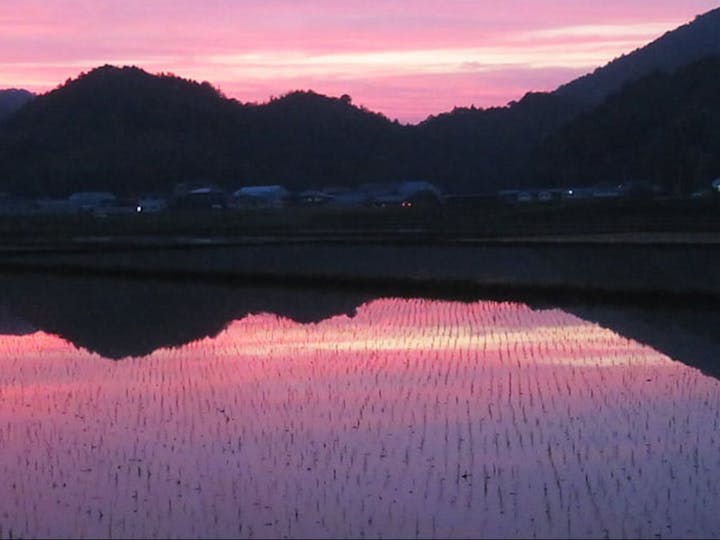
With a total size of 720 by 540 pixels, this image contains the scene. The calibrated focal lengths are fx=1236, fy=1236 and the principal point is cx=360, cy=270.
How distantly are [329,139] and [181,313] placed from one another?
59.5m

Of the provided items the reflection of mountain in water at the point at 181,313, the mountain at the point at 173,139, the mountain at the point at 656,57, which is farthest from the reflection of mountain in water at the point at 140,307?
the mountain at the point at 656,57

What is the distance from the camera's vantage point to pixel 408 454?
6.78m

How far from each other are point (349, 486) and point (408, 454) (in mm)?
773

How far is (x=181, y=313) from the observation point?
13.5 m

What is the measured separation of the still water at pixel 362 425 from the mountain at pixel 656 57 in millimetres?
80087

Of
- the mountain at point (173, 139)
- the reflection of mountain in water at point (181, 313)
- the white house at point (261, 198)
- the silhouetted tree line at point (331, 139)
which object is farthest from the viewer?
the mountain at point (173, 139)

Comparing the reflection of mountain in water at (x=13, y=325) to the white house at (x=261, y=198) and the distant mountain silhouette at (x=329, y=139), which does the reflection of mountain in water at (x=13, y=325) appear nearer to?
the white house at (x=261, y=198)

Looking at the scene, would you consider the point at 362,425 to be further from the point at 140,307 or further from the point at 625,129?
the point at 625,129

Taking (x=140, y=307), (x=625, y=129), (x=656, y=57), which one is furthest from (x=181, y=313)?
(x=656, y=57)

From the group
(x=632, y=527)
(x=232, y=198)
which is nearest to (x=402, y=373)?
(x=632, y=527)

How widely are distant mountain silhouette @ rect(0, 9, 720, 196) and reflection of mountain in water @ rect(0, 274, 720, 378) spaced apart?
35.4 metres

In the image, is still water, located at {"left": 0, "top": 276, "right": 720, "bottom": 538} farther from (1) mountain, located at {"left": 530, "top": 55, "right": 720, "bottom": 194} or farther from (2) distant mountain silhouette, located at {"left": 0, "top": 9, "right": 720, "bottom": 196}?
(1) mountain, located at {"left": 530, "top": 55, "right": 720, "bottom": 194}

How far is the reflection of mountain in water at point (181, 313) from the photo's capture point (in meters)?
11.2

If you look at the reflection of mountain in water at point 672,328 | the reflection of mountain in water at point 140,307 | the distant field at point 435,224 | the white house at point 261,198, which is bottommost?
the white house at point 261,198
